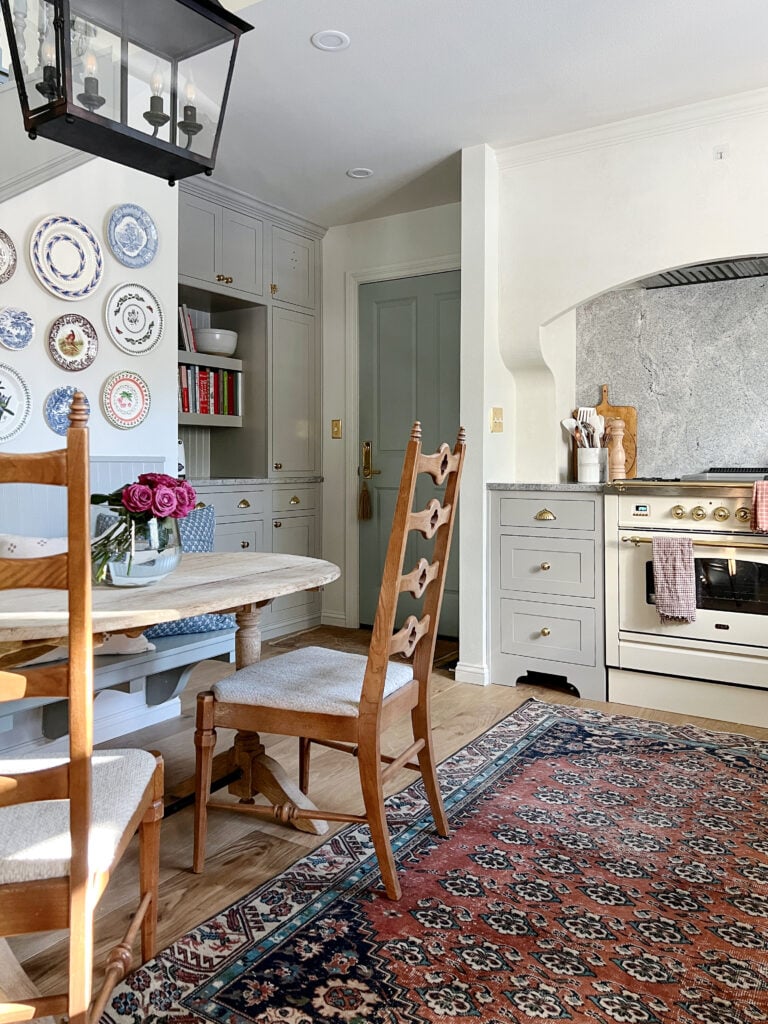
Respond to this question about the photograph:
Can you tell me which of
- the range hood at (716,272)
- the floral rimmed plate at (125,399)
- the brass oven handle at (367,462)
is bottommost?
the brass oven handle at (367,462)

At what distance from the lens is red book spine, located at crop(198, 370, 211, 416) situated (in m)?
4.18

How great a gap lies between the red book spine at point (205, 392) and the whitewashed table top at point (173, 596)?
221cm

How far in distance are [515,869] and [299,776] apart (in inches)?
29.1

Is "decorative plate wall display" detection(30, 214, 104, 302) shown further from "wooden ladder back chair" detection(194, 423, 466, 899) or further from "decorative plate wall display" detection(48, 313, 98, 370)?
"wooden ladder back chair" detection(194, 423, 466, 899)

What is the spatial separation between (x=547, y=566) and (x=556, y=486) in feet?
1.18

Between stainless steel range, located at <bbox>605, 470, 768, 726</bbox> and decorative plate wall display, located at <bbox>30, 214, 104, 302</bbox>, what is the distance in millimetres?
2208

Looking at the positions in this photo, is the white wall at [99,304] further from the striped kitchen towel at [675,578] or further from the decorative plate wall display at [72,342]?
→ the striped kitchen towel at [675,578]

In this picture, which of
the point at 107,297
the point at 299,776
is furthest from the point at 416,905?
the point at 107,297

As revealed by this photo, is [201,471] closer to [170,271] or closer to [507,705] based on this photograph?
[170,271]

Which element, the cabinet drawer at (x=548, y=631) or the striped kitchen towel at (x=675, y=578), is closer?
the striped kitchen towel at (x=675, y=578)

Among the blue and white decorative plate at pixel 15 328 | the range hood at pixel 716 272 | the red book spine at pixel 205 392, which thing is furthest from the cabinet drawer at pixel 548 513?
the blue and white decorative plate at pixel 15 328

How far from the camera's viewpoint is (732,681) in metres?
2.99

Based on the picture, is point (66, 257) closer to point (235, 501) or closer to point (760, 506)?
point (235, 501)

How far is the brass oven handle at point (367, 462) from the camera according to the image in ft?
15.5
